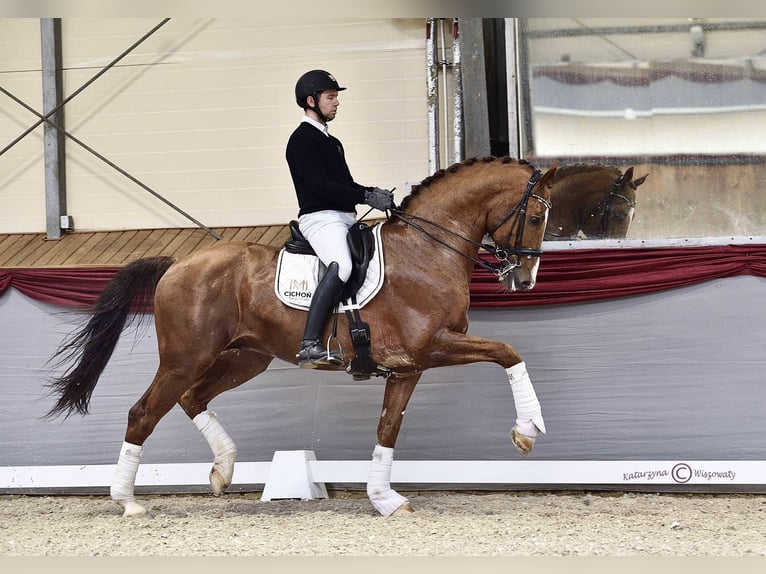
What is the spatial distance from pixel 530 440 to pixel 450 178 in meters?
1.53

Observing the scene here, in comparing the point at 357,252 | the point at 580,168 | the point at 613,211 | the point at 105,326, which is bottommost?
the point at 105,326

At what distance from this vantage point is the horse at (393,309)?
5301 mm

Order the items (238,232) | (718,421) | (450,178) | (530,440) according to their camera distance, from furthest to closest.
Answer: (238,232) → (718,421) → (450,178) → (530,440)

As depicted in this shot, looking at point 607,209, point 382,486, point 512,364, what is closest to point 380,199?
point 512,364

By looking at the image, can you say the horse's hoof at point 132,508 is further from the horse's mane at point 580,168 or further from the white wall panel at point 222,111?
the horse's mane at point 580,168

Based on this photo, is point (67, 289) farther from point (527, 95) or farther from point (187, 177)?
point (527, 95)

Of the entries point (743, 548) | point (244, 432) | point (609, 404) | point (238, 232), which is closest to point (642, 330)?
point (609, 404)

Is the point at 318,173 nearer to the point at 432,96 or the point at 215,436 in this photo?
the point at 215,436

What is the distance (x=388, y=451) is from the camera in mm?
5535

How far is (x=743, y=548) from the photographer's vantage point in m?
4.48

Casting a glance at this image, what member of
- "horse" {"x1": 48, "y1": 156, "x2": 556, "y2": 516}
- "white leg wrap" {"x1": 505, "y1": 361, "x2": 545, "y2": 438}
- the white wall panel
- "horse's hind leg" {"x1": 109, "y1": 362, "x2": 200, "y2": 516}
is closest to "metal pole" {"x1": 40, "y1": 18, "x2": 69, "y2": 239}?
the white wall panel

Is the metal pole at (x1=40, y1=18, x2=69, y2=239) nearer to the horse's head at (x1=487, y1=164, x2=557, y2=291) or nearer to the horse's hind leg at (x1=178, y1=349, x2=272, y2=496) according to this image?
the horse's hind leg at (x1=178, y1=349, x2=272, y2=496)

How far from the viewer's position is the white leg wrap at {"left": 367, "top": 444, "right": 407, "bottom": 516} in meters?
5.44

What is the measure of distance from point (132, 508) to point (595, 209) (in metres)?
3.50
